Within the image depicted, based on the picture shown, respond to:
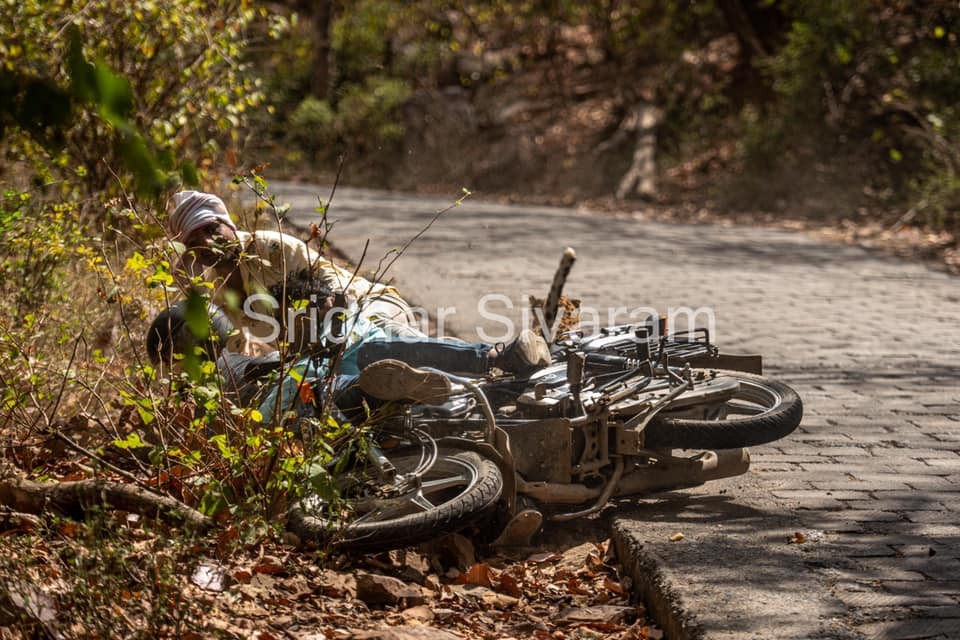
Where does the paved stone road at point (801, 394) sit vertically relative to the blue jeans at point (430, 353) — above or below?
below

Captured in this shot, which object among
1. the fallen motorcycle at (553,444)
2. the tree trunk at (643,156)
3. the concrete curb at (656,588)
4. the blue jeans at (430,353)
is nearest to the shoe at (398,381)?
the fallen motorcycle at (553,444)

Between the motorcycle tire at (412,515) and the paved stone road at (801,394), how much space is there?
26.0 inches

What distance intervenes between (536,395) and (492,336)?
3.50 metres

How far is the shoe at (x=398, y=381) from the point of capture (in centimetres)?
475

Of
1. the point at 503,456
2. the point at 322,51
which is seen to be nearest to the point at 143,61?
the point at 503,456

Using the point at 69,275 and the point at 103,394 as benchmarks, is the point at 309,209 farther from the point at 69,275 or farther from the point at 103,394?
the point at 103,394

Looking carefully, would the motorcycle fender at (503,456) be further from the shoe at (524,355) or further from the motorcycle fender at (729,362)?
the motorcycle fender at (729,362)

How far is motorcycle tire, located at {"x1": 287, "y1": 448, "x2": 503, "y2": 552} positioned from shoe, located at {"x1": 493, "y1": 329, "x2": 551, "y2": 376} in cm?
55

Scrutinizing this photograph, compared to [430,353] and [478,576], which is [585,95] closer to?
[430,353]

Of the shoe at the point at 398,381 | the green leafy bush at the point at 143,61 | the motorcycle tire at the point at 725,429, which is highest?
the green leafy bush at the point at 143,61

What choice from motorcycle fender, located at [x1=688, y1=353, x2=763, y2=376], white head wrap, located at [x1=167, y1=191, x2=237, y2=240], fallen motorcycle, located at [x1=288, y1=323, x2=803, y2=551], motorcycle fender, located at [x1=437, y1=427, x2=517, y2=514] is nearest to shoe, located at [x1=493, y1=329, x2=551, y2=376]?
fallen motorcycle, located at [x1=288, y1=323, x2=803, y2=551]

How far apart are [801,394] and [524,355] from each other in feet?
8.70

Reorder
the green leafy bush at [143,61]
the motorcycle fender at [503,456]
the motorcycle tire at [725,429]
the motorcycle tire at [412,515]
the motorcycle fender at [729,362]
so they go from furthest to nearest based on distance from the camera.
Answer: the green leafy bush at [143,61]
the motorcycle fender at [729,362]
the motorcycle tire at [725,429]
the motorcycle fender at [503,456]
the motorcycle tire at [412,515]

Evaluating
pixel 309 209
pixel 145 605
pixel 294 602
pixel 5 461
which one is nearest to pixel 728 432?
pixel 294 602
